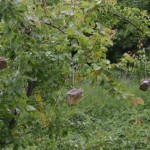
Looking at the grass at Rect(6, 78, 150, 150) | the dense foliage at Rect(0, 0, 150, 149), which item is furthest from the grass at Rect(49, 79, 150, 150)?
the dense foliage at Rect(0, 0, 150, 149)

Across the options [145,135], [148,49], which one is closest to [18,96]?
[145,135]

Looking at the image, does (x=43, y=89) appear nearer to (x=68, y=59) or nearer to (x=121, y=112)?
(x=68, y=59)

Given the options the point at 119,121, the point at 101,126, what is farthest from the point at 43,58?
the point at 119,121

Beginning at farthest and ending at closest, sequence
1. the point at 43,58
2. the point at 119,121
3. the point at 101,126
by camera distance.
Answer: the point at 119,121
the point at 101,126
the point at 43,58

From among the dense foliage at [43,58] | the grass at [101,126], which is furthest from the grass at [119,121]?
the dense foliage at [43,58]

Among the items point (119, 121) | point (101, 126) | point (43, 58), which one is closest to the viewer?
point (43, 58)

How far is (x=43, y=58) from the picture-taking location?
182 centimetres

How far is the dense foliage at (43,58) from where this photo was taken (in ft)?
5.27

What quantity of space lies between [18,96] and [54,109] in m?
0.26

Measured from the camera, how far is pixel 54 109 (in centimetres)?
184

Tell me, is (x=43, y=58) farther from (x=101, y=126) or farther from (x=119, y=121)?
(x=119, y=121)

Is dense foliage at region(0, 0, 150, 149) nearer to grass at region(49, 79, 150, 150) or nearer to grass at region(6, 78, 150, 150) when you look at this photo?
grass at region(6, 78, 150, 150)

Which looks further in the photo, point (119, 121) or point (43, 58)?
point (119, 121)

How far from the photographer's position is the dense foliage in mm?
1605
